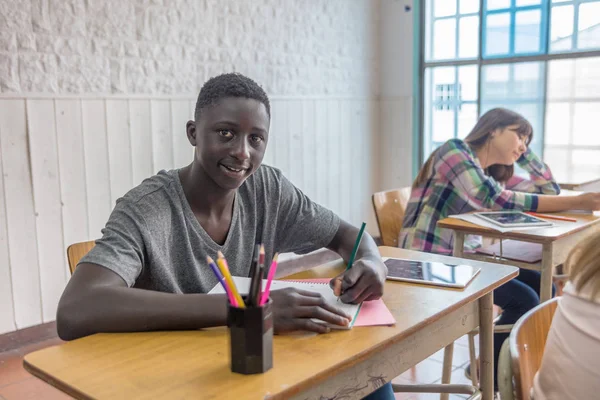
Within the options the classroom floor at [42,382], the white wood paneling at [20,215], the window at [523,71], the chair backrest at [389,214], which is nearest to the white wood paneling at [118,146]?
the white wood paneling at [20,215]

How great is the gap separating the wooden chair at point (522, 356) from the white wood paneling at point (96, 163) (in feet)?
8.26

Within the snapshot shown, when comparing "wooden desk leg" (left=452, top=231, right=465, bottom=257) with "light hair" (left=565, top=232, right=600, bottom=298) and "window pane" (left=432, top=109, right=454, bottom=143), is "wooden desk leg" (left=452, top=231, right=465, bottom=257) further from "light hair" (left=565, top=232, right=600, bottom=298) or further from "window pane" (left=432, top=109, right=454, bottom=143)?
"window pane" (left=432, top=109, right=454, bottom=143)

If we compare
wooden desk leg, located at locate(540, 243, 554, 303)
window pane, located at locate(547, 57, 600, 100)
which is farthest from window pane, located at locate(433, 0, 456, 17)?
wooden desk leg, located at locate(540, 243, 554, 303)

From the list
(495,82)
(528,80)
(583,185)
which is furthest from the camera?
(495,82)

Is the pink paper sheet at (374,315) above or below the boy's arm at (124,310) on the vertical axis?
below

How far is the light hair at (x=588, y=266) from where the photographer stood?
3.11ft

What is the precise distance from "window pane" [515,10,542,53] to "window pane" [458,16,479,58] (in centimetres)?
33

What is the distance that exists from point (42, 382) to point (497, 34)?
3.87m

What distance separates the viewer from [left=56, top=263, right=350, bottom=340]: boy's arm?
3.61 ft

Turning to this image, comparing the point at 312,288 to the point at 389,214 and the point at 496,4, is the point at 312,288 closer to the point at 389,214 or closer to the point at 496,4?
the point at 389,214

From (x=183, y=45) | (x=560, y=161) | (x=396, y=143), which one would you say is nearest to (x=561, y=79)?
(x=560, y=161)

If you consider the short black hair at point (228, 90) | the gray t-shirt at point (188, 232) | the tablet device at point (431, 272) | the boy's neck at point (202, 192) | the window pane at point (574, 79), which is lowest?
the tablet device at point (431, 272)

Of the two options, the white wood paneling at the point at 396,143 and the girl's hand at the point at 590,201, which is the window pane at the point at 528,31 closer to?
the white wood paneling at the point at 396,143

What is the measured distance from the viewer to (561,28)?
420cm
